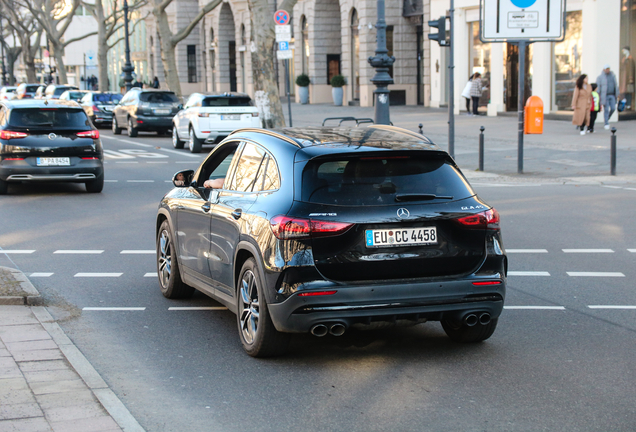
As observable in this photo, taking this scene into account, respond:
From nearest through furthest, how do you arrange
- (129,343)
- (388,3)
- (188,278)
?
(129,343) < (188,278) < (388,3)

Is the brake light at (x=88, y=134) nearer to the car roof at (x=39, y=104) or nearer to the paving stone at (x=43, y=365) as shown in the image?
the car roof at (x=39, y=104)

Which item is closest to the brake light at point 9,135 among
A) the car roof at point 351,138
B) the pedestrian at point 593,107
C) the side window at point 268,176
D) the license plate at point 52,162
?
the license plate at point 52,162

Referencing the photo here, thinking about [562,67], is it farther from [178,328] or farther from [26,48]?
[26,48]

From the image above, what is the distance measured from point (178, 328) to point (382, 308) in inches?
79.3

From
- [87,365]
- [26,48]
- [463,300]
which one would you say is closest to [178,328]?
[87,365]

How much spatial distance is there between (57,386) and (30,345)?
1.05 meters

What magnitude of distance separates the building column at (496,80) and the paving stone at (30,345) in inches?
1208

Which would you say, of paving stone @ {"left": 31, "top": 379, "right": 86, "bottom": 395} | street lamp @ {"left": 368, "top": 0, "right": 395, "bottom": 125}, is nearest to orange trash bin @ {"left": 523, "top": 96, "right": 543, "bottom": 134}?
street lamp @ {"left": 368, "top": 0, "right": 395, "bottom": 125}

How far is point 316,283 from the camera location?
557 centimetres

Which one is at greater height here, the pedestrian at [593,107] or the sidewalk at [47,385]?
the pedestrian at [593,107]

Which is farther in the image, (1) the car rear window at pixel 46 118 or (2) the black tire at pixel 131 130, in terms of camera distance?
(2) the black tire at pixel 131 130

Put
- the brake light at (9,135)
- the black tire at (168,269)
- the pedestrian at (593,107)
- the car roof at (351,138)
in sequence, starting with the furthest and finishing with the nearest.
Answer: the pedestrian at (593,107) → the brake light at (9,135) → the black tire at (168,269) → the car roof at (351,138)

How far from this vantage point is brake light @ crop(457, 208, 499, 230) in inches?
229

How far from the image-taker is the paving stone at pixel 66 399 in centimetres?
493
